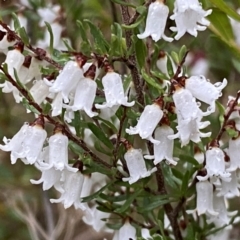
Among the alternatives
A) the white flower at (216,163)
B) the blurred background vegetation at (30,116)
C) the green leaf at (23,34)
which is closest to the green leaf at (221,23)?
the blurred background vegetation at (30,116)

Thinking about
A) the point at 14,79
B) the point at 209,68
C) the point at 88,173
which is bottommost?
the point at 209,68

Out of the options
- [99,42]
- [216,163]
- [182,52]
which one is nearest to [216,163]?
[216,163]

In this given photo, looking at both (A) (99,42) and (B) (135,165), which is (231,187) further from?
(A) (99,42)

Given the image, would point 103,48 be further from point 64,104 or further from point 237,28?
point 237,28

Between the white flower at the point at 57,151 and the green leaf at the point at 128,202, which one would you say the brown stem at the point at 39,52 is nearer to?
the white flower at the point at 57,151

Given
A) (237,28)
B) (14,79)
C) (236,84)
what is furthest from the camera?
(236,84)

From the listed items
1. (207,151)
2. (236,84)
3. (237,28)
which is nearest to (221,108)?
(207,151)
